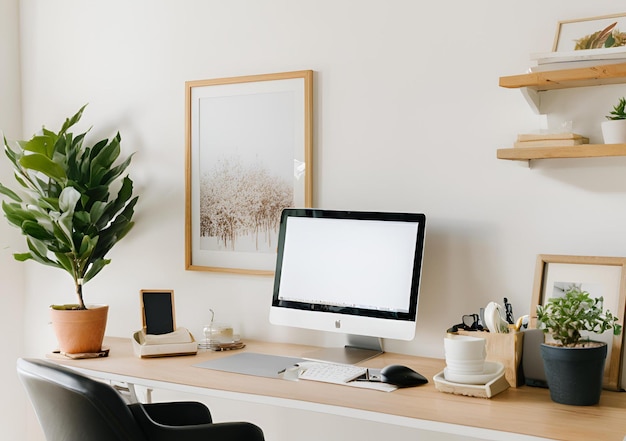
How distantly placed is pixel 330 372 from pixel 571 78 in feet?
→ 3.59

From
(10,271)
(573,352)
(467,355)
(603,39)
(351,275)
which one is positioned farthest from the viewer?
(10,271)

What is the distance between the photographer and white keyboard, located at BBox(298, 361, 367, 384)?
2.20m

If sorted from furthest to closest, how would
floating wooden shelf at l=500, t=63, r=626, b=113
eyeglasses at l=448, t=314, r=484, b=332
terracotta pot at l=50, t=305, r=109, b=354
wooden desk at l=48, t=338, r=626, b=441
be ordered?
terracotta pot at l=50, t=305, r=109, b=354 < eyeglasses at l=448, t=314, r=484, b=332 < floating wooden shelf at l=500, t=63, r=626, b=113 < wooden desk at l=48, t=338, r=626, b=441

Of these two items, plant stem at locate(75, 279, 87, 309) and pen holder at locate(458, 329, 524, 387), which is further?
plant stem at locate(75, 279, 87, 309)

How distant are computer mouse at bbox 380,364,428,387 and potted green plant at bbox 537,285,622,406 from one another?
0.37 meters

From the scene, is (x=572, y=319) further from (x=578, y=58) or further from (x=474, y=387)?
(x=578, y=58)

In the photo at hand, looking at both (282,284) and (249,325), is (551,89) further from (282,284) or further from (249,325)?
(249,325)

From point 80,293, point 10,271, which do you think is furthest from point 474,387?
point 10,271

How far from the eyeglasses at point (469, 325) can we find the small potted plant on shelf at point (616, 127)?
0.64 meters

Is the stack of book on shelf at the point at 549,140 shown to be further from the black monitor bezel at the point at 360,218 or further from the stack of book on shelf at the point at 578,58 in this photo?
the black monitor bezel at the point at 360,218

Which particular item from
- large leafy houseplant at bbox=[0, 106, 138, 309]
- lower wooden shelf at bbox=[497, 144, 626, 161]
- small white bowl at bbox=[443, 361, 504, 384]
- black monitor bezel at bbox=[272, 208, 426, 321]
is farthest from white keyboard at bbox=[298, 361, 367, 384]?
large leafy houseplant at bbox=[0, 106, 138, 309]

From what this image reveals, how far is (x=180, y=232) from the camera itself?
306cm

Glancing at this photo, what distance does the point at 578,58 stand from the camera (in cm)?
203

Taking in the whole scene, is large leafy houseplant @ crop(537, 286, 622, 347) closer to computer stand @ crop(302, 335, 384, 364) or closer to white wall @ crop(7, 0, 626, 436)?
white wall @ crop(7, 0, 626, 436)
